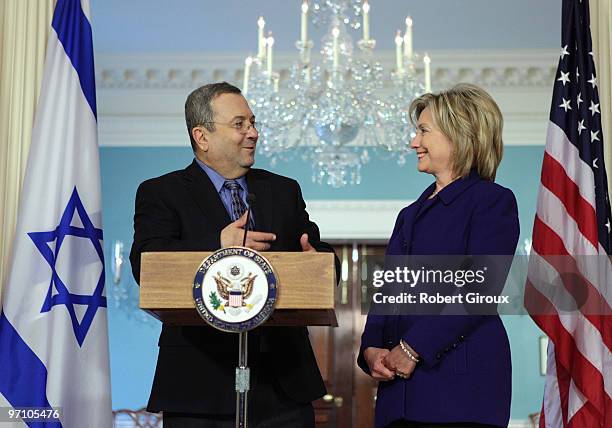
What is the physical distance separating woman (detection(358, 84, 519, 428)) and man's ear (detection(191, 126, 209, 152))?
676 mm

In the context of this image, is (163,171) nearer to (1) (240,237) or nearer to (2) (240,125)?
(2) (240,125)

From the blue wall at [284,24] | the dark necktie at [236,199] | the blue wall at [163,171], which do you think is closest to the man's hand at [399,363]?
the dark necktie at [236,199]

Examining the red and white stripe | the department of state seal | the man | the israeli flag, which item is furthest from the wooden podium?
the red and white stripe

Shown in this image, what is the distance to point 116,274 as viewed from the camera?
27.3 ft

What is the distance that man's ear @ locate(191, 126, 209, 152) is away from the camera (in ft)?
10.2

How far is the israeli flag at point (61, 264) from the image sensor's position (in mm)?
3223

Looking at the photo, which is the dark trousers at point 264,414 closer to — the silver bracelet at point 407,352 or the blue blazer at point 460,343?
the blue blazer at point 460,343

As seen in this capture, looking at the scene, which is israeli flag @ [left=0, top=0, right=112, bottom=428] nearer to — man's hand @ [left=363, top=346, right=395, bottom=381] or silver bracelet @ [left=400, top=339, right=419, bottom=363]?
man's hand @ [left=363, top=346, right=395, bottom=381]

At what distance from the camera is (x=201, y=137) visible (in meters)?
3.12

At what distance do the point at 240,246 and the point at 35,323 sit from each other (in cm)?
114

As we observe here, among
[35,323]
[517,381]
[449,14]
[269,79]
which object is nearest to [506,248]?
[35,323]

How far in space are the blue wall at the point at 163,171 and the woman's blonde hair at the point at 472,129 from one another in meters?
5.40

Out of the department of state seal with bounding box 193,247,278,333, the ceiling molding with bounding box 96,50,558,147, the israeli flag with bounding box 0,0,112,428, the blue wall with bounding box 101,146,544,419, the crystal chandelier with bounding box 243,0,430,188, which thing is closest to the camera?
the department of state seal with bounding box 193,247,278,333

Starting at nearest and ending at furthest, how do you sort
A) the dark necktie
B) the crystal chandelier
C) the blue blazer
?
the blue blazer
the dark necktie
the crystal chandelier
